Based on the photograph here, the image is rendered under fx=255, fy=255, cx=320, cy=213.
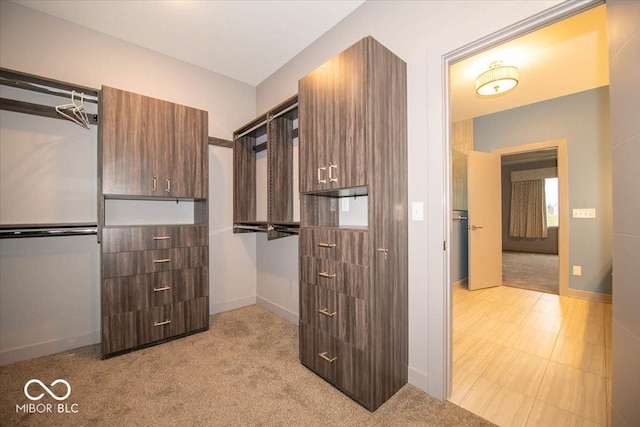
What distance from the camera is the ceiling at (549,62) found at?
231 cm

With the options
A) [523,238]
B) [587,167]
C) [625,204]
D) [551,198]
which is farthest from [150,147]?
[551,198]

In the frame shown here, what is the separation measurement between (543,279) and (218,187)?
5787 mm

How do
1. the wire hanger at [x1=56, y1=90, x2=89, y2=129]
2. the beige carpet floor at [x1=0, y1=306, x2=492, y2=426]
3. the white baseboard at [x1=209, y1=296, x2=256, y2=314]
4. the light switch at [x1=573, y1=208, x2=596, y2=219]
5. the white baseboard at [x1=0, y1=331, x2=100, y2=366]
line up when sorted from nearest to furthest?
the beige carpet floor at [x1=0, y1=306, x2=492, y2=426], the white baseboard at [x1=0, y1=331, x2=100, y2=366], the wire hanger at [x1=56, y1=90, x2=89, y2=129], the white baseboard at [x1=209, y1=296, x2=256, y2=314], the light switch at [x1=573, y1=208, x2=596, y2=219]

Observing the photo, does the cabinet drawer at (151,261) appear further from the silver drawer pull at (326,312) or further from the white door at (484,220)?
the white door at (484,220)

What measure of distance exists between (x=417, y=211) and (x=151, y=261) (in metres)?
2.29

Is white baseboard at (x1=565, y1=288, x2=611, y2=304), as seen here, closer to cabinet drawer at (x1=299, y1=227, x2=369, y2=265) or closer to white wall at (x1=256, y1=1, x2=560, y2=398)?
white wall at (x1=256, y1=1, x2=560, y2=398)

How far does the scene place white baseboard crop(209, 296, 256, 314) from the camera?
3.09 meters

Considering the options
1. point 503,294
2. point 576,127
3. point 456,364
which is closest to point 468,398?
point 456,364

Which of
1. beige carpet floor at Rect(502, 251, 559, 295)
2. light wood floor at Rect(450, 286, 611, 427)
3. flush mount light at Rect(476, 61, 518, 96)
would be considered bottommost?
beige carpet floor at Rect(502, 251, 559, 295)

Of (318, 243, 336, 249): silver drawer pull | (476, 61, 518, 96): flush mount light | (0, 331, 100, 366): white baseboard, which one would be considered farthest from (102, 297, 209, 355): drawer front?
(476, 61, 518, 96): flush mount light

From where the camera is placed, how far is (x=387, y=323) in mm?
1633

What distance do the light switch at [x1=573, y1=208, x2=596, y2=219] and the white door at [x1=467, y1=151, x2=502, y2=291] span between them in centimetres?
94

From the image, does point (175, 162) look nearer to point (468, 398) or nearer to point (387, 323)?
point (387, 323)

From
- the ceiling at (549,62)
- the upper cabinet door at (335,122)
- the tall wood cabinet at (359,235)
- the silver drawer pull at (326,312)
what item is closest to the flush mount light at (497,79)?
the ceiling at (549,62)
